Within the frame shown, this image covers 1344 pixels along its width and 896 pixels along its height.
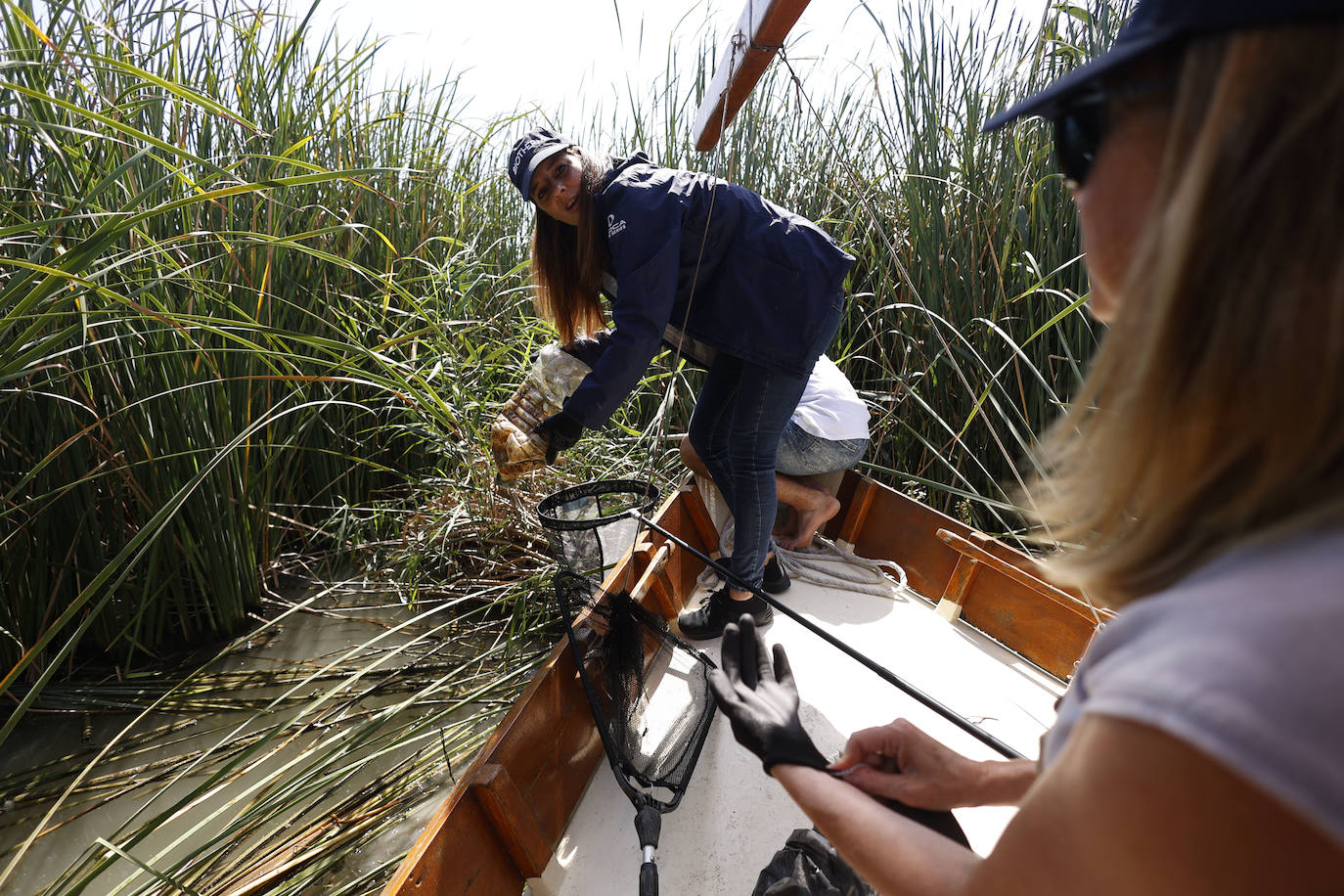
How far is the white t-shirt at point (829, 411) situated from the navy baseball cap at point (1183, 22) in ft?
7.05

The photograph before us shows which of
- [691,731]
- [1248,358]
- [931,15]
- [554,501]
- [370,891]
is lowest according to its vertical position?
[370,891]

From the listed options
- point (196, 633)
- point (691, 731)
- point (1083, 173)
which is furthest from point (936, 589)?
point (196, 633)

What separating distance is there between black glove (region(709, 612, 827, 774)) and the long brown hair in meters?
1.50

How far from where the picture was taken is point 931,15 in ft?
10.9

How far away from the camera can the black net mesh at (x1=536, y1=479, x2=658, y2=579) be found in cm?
199

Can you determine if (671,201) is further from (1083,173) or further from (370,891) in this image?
(370,891)

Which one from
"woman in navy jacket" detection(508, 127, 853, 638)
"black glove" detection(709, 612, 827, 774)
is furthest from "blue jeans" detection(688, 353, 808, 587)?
"black glove" detection(709, 612, 827, 774)

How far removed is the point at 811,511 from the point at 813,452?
270 mm

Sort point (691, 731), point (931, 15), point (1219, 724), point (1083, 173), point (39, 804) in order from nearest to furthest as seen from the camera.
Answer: point (1219, 724) → point (1083, 173) → point (691, 731) → point (39, 804) → point (931, 15)

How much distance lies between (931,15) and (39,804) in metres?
4.47

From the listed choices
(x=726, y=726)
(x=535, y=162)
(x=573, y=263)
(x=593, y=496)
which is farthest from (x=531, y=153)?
(x=726, y=726)

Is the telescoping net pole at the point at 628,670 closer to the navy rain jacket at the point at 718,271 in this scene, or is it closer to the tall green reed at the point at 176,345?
the navy rain jacket at the point at 718,271

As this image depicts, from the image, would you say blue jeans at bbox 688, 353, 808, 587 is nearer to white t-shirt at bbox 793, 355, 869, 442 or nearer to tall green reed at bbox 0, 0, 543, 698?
white t-shirt at bbox 793, 355, 869, 442

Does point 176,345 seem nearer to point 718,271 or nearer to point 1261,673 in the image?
point 718,271
